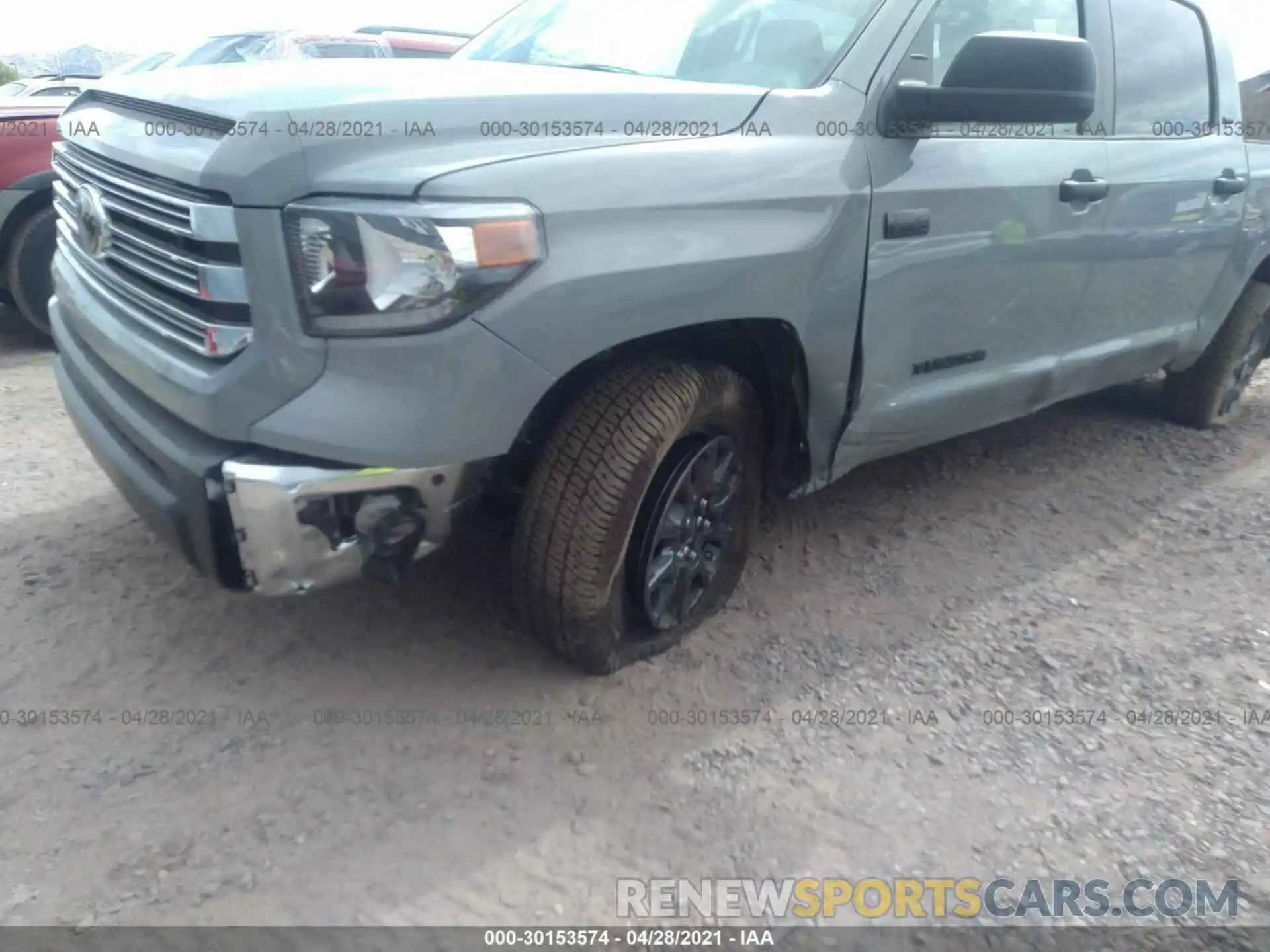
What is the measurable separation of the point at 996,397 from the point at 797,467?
0.83m

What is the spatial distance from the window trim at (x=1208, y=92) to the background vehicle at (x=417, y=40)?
204 inches

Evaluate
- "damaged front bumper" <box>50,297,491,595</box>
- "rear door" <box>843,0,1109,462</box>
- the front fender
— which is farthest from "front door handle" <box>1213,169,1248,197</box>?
"damaged front bumper" <box>50,297,491,595</box>

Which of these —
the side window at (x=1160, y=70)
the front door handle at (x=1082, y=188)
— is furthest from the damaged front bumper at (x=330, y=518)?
the side window at (x=1160, y=70)

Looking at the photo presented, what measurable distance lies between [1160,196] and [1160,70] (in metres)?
0.56

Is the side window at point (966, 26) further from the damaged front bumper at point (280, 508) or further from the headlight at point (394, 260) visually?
the damaged front bumper at point (280, 508)

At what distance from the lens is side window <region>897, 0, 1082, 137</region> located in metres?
2.72

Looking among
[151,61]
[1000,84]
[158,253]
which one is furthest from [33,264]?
[1000,84]

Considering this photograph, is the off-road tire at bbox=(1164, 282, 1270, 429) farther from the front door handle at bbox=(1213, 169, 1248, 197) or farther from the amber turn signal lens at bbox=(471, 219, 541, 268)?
the amber turn signal lens at bbox=(471, 219, 541, 268)

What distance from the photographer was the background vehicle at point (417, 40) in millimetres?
8055

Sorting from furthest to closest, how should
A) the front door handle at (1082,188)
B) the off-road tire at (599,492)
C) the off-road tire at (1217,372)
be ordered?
the off-road tire at (1217,372) → the front door handle at (1082,188) → the off-road tire at (599,492)

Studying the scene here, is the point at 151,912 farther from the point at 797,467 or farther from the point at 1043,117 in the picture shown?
the point at 1043,117

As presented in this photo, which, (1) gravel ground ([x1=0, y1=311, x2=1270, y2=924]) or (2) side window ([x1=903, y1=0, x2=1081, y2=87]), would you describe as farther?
(2) side window ([x1=903, y1=0, x2=1081, y2=87])

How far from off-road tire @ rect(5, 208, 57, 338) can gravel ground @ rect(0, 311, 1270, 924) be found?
5.68ft

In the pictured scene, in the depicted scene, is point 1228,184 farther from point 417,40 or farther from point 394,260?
point 417,40
